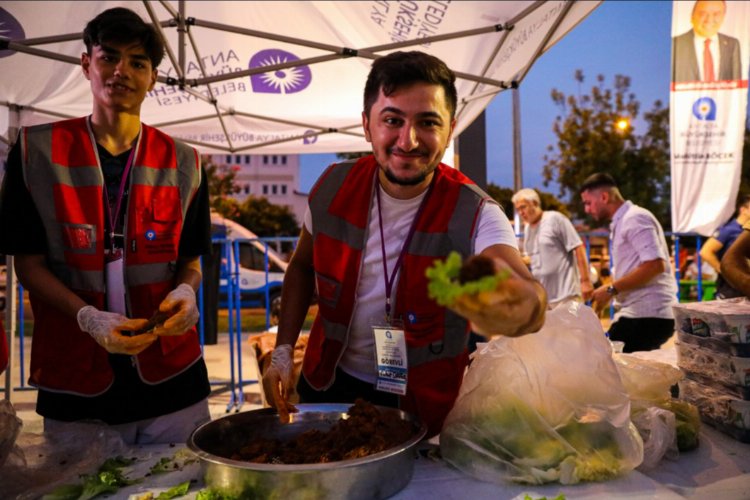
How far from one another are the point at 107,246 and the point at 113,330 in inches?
18.0

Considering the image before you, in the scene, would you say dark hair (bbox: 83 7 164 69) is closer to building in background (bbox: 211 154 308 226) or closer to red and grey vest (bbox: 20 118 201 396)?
red and grey vest (bbox: 20 118 201 396)

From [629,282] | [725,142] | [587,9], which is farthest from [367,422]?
[725,142]

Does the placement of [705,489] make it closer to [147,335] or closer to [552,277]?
[147,335]

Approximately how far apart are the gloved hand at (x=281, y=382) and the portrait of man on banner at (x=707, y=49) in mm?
5885

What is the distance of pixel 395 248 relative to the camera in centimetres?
190

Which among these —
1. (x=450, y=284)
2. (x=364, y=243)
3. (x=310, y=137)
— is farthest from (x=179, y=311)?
(x=310, y=137)

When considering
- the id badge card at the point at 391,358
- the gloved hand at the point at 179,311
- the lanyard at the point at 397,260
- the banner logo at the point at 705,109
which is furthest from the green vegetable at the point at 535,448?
the banner logo at the point at 705,109

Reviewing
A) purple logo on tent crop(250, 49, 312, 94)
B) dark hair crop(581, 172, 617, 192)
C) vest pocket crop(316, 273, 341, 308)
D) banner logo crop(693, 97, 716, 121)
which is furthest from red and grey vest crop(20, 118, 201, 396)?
banner logo crop(693, 97, 716, 121)

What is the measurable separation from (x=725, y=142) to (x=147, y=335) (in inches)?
248

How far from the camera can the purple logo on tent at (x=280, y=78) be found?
4707 mm

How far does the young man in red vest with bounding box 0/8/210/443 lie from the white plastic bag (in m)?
0.89

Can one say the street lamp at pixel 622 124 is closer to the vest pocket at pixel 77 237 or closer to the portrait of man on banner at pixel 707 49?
the portrait of man on banner at pixel 707 49

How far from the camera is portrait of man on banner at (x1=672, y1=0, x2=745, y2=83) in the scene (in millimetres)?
6086

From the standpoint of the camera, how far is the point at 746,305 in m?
1.87
